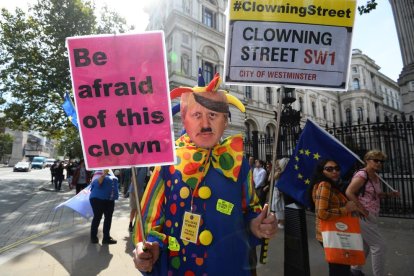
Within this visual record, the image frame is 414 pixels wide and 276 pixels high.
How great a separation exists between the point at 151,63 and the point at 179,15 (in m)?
24.9

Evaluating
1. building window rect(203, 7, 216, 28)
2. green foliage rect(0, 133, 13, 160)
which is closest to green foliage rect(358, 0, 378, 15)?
building window rect(203, 7, 216, 28)

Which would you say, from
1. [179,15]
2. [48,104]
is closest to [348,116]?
[179,15]

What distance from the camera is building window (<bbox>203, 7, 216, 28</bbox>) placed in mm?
27734

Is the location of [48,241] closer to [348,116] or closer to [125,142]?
[125,142]

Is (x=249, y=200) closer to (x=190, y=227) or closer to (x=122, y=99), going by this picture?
(x=190, y=227)

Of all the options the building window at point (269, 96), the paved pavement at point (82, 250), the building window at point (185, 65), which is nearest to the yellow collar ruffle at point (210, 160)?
the paved pavement at point (82, 250)

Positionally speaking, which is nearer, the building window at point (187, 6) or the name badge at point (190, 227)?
the name badge at point (190, 227)

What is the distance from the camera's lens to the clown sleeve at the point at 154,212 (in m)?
1.70

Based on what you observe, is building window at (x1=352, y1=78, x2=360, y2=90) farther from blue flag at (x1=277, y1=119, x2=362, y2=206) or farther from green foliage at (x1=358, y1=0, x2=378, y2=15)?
blue flag at (x1=277, y1=119, x2=362, y2=206)

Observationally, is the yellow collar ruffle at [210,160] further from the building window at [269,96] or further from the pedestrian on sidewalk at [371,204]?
the building window at [269,96]

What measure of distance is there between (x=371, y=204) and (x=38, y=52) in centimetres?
1986

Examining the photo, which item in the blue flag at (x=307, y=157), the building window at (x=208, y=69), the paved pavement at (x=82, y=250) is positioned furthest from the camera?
the building window at (x=208, y=69)

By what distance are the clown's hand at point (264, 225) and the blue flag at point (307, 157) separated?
7.74ft

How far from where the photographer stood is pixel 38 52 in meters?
17.5
